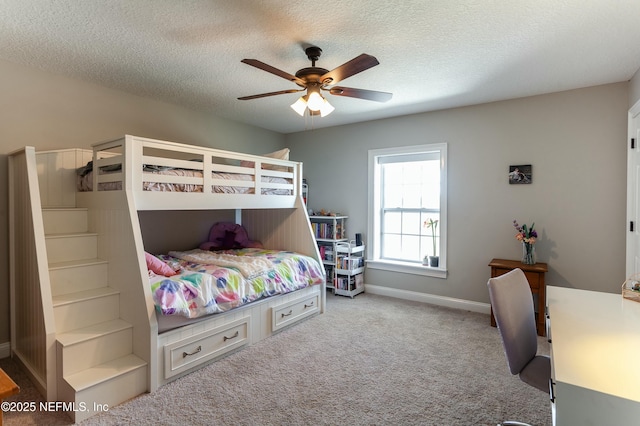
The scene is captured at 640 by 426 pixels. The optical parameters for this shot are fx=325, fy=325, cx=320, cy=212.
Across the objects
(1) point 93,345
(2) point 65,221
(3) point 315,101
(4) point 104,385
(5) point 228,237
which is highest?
(3) point 315,101

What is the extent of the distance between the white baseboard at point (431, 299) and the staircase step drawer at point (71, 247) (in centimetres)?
318

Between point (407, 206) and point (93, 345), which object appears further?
point (407, 206)

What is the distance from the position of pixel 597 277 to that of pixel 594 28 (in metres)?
2.24

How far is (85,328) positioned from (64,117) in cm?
194

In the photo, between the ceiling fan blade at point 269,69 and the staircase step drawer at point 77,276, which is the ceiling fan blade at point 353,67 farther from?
the staircase step drawer at point 77,276

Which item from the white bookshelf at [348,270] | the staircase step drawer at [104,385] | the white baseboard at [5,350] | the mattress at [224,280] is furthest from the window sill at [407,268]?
the white baseboard at [5,350]

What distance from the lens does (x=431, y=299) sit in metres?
3.97

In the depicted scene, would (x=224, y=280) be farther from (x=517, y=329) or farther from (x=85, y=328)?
(x=517, y=329)

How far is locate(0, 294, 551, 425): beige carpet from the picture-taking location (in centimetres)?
188

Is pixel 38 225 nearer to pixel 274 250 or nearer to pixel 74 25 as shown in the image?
pixel 74 25

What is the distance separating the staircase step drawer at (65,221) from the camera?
8.27ft

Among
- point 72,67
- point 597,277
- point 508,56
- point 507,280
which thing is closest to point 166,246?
point 72,67

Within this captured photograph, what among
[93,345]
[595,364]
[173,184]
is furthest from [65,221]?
[595,364]

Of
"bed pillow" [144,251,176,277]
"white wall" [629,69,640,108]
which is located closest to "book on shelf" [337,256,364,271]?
"bed pillow" [144,251,176,277]
